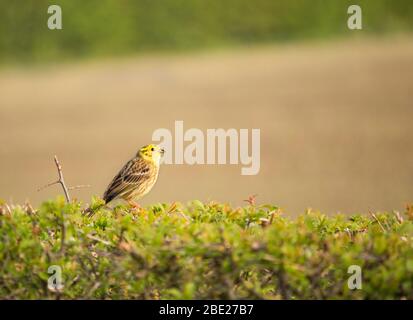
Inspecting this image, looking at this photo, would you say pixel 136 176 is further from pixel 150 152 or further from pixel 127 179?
pixel 150 152

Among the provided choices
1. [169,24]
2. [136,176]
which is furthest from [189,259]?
[169,24]

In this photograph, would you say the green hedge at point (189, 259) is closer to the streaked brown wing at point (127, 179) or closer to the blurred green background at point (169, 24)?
the streaked brown wing at point (127, 179)

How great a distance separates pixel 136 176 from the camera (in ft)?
32.6

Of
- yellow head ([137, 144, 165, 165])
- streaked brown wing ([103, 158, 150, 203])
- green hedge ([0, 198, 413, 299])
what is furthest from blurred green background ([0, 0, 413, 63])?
green hedge ([0, 198, 413, 299])

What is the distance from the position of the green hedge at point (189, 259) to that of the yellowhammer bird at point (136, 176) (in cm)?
388

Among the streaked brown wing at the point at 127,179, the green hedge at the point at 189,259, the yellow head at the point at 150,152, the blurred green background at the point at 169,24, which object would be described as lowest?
the green hedge at the point at 189,259

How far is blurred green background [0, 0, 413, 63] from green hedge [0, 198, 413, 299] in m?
31.2

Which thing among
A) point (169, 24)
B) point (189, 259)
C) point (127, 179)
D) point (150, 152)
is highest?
point (169, 24)

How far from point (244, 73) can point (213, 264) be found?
29.7 meters

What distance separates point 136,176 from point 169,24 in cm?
2809

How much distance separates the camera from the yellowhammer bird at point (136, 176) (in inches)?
378

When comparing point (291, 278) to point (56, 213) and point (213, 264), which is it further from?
point (56, 213)

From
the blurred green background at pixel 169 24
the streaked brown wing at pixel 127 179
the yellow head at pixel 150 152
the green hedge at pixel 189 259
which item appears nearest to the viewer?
the green hedge at pixel 189 259

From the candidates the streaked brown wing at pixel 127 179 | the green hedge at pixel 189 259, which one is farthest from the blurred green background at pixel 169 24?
the green hedge at pixel 189 259
